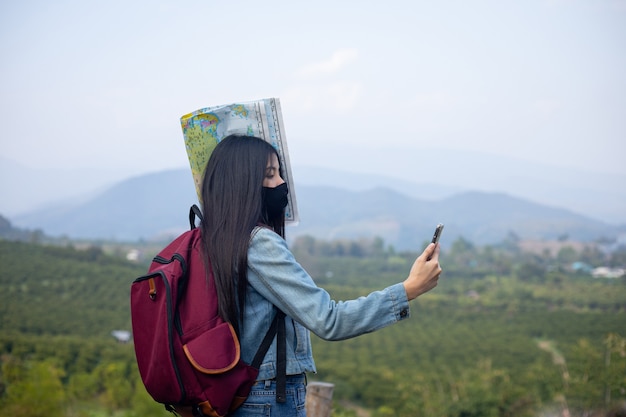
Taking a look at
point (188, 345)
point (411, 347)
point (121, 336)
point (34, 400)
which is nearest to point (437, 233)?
point (188, 345)

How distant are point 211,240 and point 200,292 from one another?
0.37 feet

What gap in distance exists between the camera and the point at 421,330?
717 inches

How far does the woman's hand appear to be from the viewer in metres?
1.28

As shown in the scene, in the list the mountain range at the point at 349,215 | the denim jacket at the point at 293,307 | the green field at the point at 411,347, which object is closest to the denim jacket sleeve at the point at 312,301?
the denim jacket at the point at 293,307

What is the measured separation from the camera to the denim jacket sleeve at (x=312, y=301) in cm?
125

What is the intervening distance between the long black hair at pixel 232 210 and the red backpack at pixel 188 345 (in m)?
0.03

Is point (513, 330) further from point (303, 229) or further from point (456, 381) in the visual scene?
point (303, 229)

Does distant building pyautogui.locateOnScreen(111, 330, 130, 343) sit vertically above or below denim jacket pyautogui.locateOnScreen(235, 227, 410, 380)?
below

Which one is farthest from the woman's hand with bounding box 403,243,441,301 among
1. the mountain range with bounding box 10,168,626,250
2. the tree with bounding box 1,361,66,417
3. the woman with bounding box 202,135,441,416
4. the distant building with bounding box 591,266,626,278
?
the mountain range with bounding box 10,168,626,250

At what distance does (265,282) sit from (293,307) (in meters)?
0.08

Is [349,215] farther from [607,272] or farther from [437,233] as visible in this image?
[437,233]

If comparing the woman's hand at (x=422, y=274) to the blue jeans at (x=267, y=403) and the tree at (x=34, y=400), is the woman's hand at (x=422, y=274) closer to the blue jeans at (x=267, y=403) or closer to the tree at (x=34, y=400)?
the blue jeans at (x=267, y=403)

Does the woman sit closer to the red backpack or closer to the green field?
the red backpack

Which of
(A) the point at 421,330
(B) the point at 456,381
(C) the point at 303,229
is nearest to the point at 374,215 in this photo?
(C) the point at 303,229
